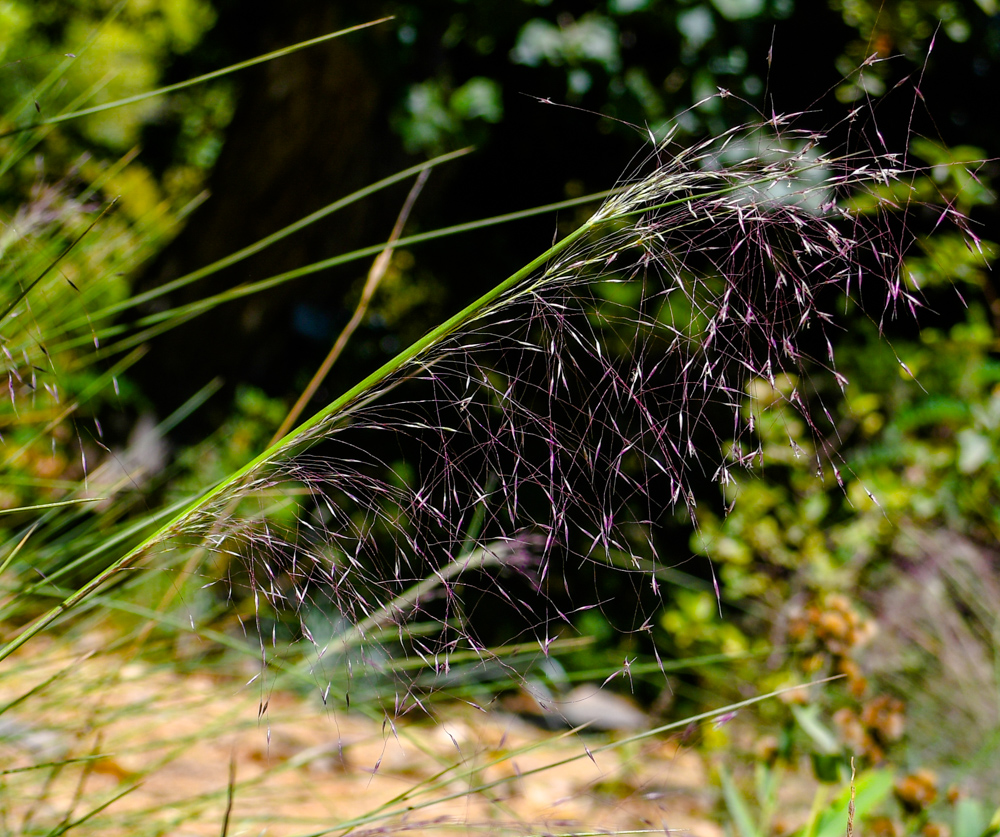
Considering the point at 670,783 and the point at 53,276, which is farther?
the point at 670,783

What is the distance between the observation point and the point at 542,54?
172cm

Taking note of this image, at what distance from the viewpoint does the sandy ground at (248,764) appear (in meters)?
0.78

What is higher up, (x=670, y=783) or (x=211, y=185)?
(x=211, y=185)

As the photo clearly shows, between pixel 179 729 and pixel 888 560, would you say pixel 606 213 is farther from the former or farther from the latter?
pixel 888 560

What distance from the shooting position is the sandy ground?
78 centimetres

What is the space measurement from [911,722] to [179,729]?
1.56 m

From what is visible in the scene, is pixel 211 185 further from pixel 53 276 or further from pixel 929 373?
pixel 929 373

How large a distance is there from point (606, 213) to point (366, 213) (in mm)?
2290

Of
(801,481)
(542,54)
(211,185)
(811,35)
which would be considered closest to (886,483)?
(801,481)

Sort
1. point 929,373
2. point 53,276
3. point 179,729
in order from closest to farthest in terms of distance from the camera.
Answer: point 53,276 < point 179,729 < point 929,373

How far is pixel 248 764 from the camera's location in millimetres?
1677

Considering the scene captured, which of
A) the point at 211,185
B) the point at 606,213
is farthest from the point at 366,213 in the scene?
the point at 606,213

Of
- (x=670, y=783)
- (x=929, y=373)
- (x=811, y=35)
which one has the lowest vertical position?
(x=670, y=783)

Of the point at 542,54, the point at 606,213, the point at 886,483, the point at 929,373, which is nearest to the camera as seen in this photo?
the point at 606,213
